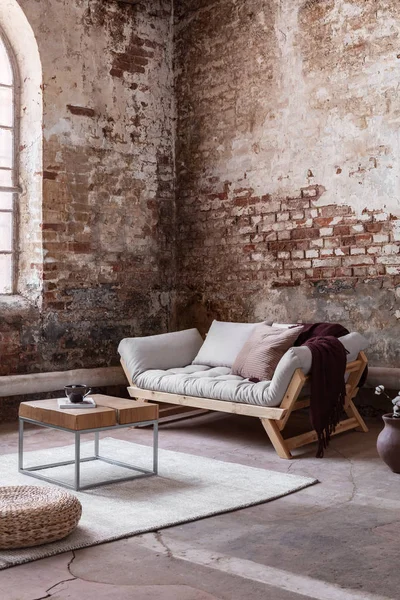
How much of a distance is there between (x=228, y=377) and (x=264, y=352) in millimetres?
361

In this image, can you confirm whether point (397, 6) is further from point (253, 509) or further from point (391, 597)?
point (391, 597)

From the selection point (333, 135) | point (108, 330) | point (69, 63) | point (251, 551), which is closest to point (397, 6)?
point (333, 135)

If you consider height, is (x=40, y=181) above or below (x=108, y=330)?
above

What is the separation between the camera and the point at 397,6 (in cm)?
586

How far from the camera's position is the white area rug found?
11.0 ft

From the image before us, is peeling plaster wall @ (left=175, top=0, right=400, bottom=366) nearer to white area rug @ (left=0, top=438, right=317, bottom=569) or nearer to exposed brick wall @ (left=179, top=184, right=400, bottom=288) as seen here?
exposed brick wall @ (left=179, top=184, right=400, bottom=288)

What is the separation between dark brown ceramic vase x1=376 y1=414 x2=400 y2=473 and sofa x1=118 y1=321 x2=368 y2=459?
2.20 feet

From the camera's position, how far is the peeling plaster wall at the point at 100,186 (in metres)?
6.84

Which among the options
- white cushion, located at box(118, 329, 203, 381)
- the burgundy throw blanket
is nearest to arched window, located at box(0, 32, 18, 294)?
white cushion, located at box(118, 329, 203, 381)

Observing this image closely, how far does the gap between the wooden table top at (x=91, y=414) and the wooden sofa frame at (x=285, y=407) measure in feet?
2.99

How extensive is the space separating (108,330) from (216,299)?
114 cm

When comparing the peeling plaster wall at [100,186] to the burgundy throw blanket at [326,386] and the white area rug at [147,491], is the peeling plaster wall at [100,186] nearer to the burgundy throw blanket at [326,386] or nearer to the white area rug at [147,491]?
the white area rug at [147,491]

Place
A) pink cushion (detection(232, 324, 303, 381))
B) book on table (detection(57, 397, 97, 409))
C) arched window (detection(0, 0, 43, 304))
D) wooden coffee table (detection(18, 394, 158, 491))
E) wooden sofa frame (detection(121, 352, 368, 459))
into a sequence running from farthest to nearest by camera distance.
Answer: arched window (detection(0, 0, 43, 304)), pink cushion (detection(232, 324, 303, 381)), wooden sofa frame (detection(121, 352, 368, 459)), book on table (detection(57, 397, 97, 409)), wooden coffee table (detection(18, 394, 158, 491))

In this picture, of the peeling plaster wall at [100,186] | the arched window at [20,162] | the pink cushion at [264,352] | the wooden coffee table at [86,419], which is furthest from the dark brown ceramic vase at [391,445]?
the arched window at [20,162]
